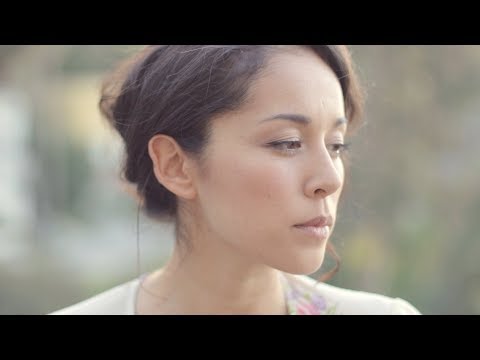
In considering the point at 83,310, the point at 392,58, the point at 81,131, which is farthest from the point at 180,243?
the point at 81,131

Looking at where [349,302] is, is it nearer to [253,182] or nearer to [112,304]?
[253,182]

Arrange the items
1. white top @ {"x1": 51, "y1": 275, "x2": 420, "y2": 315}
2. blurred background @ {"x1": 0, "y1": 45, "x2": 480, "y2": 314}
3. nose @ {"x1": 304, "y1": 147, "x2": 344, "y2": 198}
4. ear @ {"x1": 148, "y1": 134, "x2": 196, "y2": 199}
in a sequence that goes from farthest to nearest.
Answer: blurred background @ {"x1": 0, "y1": 45, "x2": 480, "y2": 314}
white top @ {"x1": 51, "y1": 275, "x2": 420, "y2": 315}
ear @ {"x1": 148, "y1": 134, "x2": 196, "y2": 199}
nose @ {"x1": 304, "y1": 147, "x2": 344, "y2": 198}

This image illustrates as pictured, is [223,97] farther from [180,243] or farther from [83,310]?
[83,310]

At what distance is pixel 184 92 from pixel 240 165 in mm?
249

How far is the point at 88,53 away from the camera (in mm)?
5031

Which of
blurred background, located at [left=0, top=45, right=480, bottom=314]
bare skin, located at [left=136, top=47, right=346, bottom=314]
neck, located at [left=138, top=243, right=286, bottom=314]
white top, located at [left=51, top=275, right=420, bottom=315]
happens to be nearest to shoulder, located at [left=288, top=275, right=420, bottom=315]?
white top, located at [left=51, top=275, right=420, bottom=315]

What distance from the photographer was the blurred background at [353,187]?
3.90 meters

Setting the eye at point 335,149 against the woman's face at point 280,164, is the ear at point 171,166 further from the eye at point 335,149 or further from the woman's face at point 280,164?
the eye at point 335,149

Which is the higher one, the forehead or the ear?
the forehead

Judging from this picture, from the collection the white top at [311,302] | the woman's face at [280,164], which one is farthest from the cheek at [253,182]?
the white top at [311,302]

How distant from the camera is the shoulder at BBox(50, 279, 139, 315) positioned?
1890 millimetres

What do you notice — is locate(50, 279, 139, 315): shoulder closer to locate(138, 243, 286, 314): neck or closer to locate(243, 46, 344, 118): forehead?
locate(138, 243, 286, 314): neck

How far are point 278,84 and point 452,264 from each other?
2.74 meters

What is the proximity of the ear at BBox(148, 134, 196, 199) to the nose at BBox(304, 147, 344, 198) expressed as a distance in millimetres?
331
